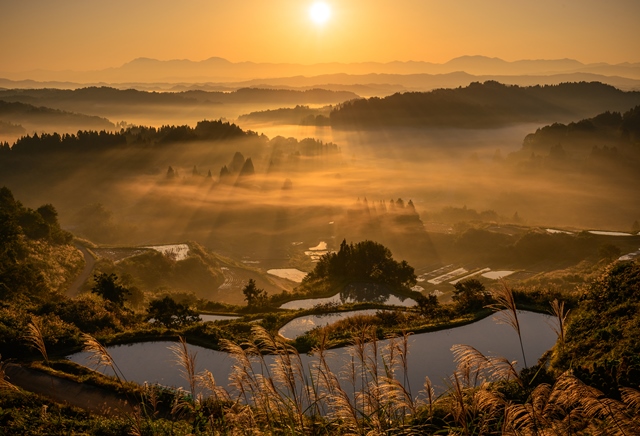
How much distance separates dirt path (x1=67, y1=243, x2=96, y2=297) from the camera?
214ft

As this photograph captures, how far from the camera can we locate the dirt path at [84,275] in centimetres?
6531

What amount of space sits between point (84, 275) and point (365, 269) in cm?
4484

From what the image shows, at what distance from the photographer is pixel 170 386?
22875 mm

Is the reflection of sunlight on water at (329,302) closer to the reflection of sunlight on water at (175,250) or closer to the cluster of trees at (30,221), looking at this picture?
the cluster of trees at (30,221)

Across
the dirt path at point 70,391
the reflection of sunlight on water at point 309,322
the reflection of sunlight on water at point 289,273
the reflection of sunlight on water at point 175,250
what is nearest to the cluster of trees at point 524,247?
the reflection of sunlight on water at point 289,273

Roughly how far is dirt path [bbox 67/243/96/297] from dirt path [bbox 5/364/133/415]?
42.8m

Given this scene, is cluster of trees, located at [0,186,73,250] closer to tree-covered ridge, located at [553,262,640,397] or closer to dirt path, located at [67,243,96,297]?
dirt path, located at [67,243,96,297]

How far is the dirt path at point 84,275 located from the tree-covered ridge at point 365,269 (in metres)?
32.3

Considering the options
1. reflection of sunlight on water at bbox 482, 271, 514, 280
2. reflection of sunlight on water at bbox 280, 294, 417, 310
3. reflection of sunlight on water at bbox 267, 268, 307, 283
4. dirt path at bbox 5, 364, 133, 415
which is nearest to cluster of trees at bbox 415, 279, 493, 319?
reflection of sunlight on water at bbox 280, 294, 417, 310

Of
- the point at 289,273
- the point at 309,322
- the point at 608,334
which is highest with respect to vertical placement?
the point at 608,334

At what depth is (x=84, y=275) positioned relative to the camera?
7350 cm

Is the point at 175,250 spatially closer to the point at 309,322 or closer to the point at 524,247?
the point at 524,247

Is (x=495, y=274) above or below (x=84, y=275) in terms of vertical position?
below

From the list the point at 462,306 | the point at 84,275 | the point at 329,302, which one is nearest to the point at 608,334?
the point at 462,306
